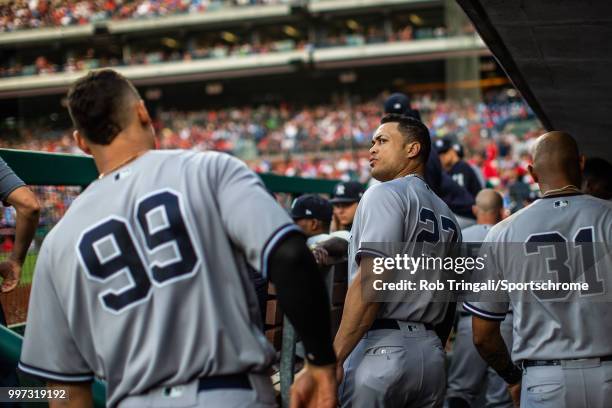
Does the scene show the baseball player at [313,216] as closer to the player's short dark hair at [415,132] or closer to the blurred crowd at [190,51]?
the player's short dark hair at [415,132]

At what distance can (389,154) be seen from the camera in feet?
13.3

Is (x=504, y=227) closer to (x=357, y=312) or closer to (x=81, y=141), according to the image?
(x=357, y=312)

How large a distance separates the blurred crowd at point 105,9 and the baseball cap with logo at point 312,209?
4446cm

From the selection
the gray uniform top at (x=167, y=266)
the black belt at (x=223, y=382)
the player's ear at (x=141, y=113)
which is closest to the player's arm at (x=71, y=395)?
the gray uniform top at (x=167, y=266)

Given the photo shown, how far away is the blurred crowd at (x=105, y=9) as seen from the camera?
161 ft

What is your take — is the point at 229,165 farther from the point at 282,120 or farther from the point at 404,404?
the point at 282,120

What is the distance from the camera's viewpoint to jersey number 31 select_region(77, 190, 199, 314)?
219 centimetres

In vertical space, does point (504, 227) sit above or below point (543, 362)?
above

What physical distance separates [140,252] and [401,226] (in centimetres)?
169

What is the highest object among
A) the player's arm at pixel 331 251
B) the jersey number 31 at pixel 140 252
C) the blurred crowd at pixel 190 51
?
the blurred crowd at pixel 190 51

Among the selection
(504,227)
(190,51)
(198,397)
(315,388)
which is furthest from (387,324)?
(190,51)

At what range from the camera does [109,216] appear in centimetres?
224

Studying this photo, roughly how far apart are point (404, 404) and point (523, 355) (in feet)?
1.92

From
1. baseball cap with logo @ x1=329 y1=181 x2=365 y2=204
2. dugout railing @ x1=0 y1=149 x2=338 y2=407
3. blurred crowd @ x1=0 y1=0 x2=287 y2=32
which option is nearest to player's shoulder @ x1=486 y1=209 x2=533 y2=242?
dugout railing @ x1=0 y1=149 x2=338 y2=407
